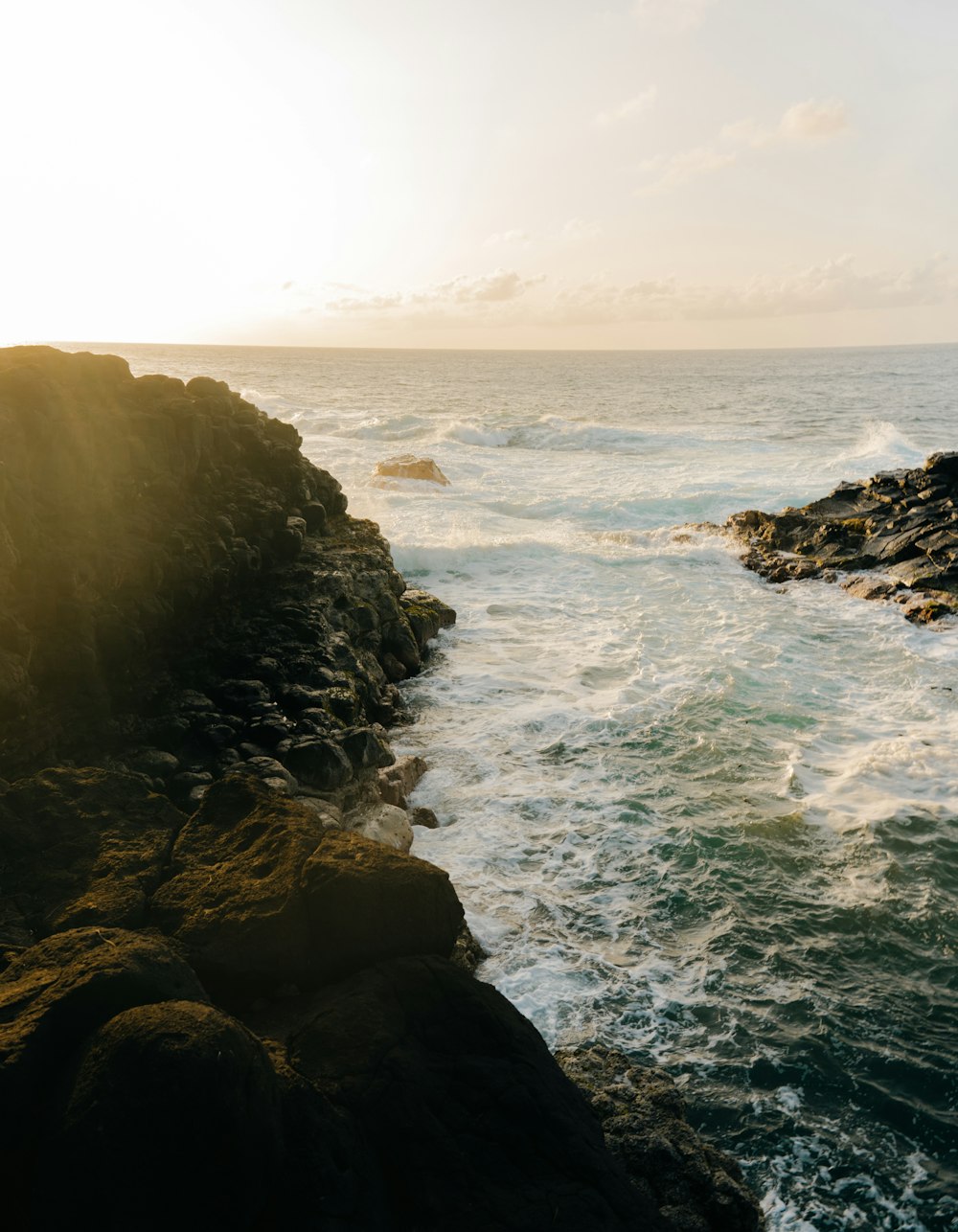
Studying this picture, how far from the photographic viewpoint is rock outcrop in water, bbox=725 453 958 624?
65.2ft

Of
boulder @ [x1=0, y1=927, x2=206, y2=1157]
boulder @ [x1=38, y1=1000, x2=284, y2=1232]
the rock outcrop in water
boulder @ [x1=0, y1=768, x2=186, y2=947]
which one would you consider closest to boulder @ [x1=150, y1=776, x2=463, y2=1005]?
boulder @ [x1=0, y1=768, x2=186, y2=947]

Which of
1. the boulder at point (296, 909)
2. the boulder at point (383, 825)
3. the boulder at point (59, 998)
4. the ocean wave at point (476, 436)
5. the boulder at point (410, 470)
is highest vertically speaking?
the ocean wave at point (476, 436)

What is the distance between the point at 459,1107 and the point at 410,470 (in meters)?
29.8

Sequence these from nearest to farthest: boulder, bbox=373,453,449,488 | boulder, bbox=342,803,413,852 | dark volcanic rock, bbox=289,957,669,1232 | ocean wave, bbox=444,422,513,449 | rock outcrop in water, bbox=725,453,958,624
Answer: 1. dark volcanic rock, bbox=289,957,669,1232
2. boulder, bbox=342,803,413,852
3. rock outcrop in water, bbox=725,453,958,624
4. boulder, bbox=373,453,449,488
5. ocean wave, bbox=444,422,513,449

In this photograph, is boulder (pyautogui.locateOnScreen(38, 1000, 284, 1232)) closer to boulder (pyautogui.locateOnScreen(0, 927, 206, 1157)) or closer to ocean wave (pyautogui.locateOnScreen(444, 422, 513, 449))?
boulder (pyautogui.locateOnScreen(0, 927, 206, 1157))

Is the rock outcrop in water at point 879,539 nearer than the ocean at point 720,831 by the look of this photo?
No

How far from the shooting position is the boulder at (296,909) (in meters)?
5.98

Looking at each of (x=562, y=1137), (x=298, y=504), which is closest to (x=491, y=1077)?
(x=562, y=1137)

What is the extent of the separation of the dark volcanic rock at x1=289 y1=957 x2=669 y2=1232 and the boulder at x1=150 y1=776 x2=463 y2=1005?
0.32m

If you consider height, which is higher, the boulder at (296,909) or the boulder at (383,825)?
the boulder at (296,909)

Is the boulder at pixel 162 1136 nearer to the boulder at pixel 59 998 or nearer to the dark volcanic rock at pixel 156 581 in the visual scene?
the boulder at pixel 59 998

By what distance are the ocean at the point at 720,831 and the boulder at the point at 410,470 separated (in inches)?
261

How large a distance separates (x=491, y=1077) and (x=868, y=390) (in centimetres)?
8403

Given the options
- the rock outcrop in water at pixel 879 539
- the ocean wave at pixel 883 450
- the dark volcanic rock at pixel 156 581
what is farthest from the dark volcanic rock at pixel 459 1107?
the ocean wave at pixel 883 450
